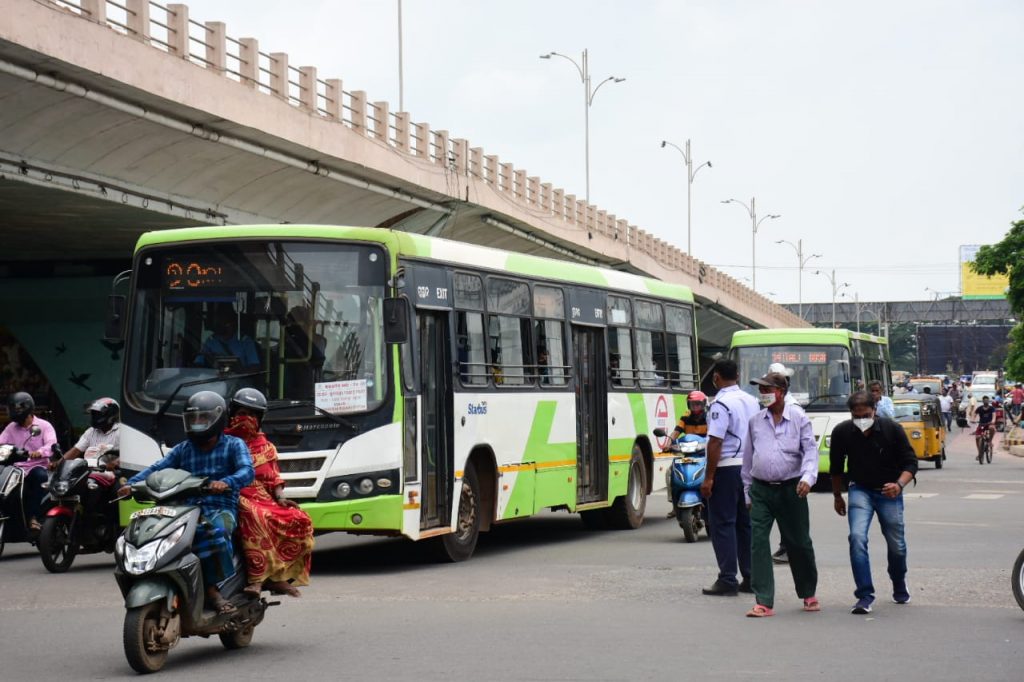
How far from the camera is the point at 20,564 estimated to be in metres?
16.6

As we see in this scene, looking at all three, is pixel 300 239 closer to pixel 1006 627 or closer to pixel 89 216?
pixel 1006 627

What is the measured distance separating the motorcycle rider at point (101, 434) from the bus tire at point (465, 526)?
3.19 metres

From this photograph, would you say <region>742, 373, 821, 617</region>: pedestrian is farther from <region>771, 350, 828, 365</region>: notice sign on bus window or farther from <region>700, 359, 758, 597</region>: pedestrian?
<region>771, 350, 828, 365</region>: notice sign on bus window

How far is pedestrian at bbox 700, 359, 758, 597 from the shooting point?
12.8m

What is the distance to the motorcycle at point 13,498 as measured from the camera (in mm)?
16344

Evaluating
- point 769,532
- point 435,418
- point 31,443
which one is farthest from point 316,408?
point 769,532

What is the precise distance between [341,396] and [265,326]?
0.88 metres

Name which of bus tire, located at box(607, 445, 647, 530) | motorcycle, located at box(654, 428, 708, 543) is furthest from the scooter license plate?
bus tire, located at box(607, 445, 647, 530)

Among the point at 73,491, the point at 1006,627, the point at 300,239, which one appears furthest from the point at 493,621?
the point at 73,491

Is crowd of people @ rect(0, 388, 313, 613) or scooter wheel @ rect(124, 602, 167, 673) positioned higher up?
crowd of people @ rect(0, 388, 313, 613)

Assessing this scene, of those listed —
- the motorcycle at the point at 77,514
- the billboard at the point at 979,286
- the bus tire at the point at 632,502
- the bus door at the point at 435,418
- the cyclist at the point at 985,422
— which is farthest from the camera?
the billboard at the point at 979,286

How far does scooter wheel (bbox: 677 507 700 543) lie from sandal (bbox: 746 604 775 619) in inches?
252

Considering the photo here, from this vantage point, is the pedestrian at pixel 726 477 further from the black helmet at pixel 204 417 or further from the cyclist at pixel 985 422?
the cyclist at pixel 985 422

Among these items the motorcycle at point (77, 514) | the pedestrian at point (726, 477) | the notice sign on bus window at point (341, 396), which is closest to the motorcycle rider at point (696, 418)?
the notice sign on bus window at point (341, 396)
